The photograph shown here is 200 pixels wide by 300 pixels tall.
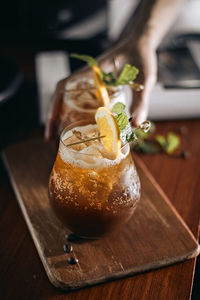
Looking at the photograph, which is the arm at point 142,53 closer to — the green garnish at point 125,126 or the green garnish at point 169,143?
the green garnish at point 169,143

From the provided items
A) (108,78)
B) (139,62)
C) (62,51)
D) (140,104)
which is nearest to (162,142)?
(140,104)

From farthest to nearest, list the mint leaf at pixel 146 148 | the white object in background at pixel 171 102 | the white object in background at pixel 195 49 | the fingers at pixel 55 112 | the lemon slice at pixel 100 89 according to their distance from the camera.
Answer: the white object in background at pixel 195 49 < the white object in background at pixel 171 102 < the mint leaf at pixel 146 148 < the fingers at pixel 55 112 < the lemon slice at pixel 100 89

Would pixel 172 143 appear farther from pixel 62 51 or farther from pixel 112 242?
pixel 62 51

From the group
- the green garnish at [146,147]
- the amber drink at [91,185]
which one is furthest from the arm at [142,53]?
the amber drink at [91,185]

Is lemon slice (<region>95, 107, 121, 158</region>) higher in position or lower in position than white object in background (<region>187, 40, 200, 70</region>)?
higher

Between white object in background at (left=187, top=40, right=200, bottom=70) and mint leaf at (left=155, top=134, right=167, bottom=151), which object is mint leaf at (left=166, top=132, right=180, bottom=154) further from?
white object in background at (left=187, top=40, right=200, bottom=70)

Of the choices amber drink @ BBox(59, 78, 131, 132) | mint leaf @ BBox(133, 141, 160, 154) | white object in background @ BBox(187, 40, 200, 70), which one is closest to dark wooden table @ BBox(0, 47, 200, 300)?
mint leaf @ BBox(133, 141, 160, 154)
